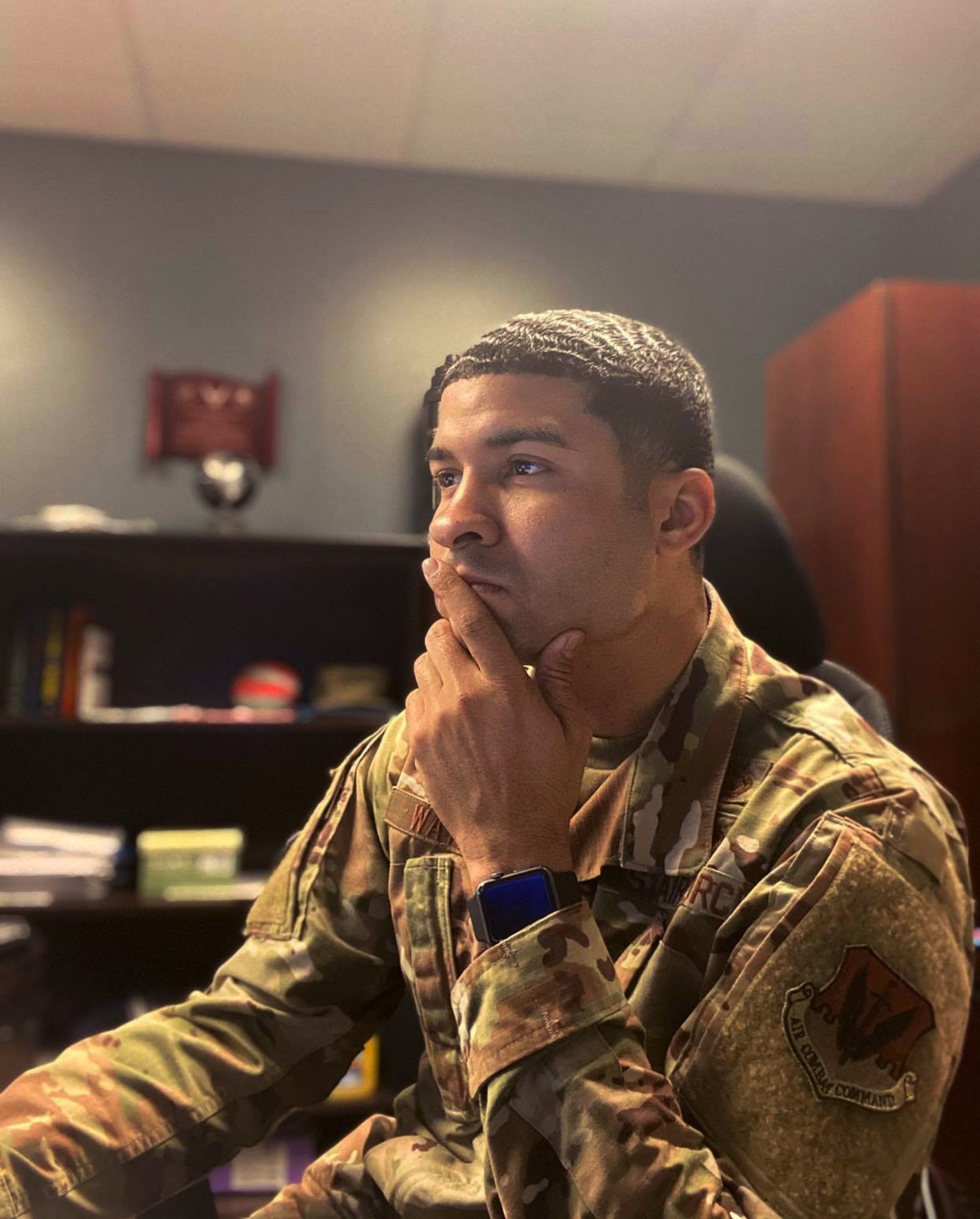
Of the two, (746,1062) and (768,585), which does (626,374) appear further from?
(746,1062)

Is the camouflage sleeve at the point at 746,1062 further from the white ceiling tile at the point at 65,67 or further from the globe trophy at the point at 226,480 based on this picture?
the globe trophy at the point at 226,480

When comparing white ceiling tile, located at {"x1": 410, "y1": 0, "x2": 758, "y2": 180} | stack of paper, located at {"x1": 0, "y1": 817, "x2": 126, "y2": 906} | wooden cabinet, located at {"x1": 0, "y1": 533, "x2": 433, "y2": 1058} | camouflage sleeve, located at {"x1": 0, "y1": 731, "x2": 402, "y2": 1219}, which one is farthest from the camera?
stack of paper, located at {"x1": 0, "y1": 817, "x2": 126, "y2": 906}

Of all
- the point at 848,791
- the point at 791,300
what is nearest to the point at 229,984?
the point at 848,791

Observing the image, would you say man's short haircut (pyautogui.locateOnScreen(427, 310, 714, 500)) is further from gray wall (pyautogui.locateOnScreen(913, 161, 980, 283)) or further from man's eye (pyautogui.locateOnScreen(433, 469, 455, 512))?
gray wall (pyautogui.locateOnScreen(913, 161, 980, 283))

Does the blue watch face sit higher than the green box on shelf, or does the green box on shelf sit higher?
the blue watch face

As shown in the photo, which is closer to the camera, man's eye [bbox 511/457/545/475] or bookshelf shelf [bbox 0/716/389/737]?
man's eye [bbox 511/457/545/475]

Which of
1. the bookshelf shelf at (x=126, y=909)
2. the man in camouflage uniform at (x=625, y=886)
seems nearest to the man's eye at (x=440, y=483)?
the man in camouflage uniform at (x=625, y=886)

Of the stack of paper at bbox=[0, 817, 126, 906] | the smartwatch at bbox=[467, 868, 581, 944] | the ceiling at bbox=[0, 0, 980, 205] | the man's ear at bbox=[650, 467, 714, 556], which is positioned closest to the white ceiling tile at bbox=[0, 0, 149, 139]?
the ceiling at bbox=[0, 0, 980, 205]

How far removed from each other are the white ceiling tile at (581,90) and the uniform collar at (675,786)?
2.83 feet

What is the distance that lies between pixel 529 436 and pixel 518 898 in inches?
10.0

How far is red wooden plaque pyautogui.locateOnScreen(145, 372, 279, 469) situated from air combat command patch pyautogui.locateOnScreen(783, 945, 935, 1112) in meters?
1.55

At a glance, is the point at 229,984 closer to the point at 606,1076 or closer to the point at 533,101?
the point at 606,1076

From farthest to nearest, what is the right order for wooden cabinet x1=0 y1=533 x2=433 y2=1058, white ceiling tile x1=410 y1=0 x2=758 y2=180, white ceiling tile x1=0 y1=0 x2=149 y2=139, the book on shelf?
the book on shelf → white ceiling tile x1=410 y1=0 x2=758 y2=180 → wooden cabinet x1=0 y1=533 x2=433 y2=1058 → white ceiling tile x1=0 y1=0 x2=149 y2=139

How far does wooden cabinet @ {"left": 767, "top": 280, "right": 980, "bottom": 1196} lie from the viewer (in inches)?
32.0
